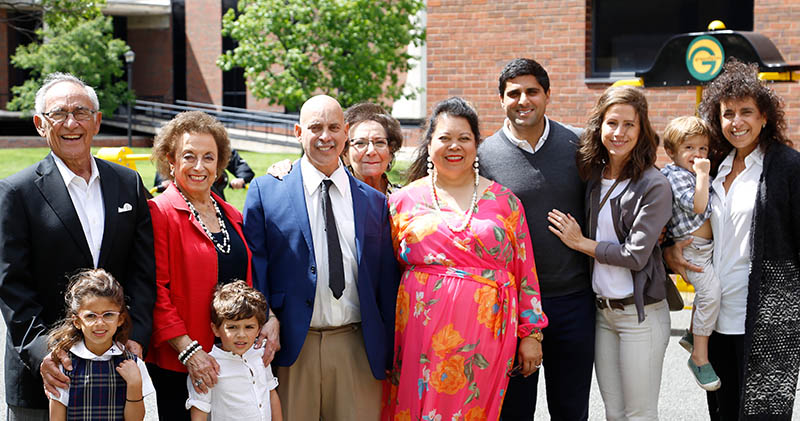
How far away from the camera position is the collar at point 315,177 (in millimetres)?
3969

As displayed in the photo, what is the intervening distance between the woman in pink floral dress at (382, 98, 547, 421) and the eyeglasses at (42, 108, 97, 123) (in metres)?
1.54

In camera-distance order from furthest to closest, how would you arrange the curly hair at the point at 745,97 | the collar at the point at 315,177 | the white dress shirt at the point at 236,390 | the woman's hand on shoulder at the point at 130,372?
the curly hair at the point at 745,97, the collar at the point at 315,177, the white dress shirt at the point at 236,390, the woman's hand on shoulder at the point at 130,372

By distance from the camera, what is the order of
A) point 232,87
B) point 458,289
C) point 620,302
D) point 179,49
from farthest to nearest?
point 179,49, point 232,87, point 620,302, point 458,289

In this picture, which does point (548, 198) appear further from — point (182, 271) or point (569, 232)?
point (182, 271)

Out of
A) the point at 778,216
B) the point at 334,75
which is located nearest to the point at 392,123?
the point at 778,216

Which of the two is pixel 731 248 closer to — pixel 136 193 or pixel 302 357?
pixel 302 357

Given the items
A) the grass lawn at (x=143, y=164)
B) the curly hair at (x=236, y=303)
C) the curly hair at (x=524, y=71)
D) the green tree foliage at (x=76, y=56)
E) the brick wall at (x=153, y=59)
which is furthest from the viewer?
the brick wall at (x=153, y=59)

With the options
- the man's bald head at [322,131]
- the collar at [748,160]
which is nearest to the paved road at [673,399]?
the collar at [748,160]

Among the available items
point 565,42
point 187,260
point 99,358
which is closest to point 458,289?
point 187,260

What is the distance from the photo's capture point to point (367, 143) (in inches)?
188

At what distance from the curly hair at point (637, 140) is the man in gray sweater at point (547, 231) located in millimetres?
141

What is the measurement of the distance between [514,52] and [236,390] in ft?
35.0

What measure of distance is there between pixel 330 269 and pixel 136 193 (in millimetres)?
968

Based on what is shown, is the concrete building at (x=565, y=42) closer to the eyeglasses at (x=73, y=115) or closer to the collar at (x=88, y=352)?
the eyeglasses at (x=73, y=115)
